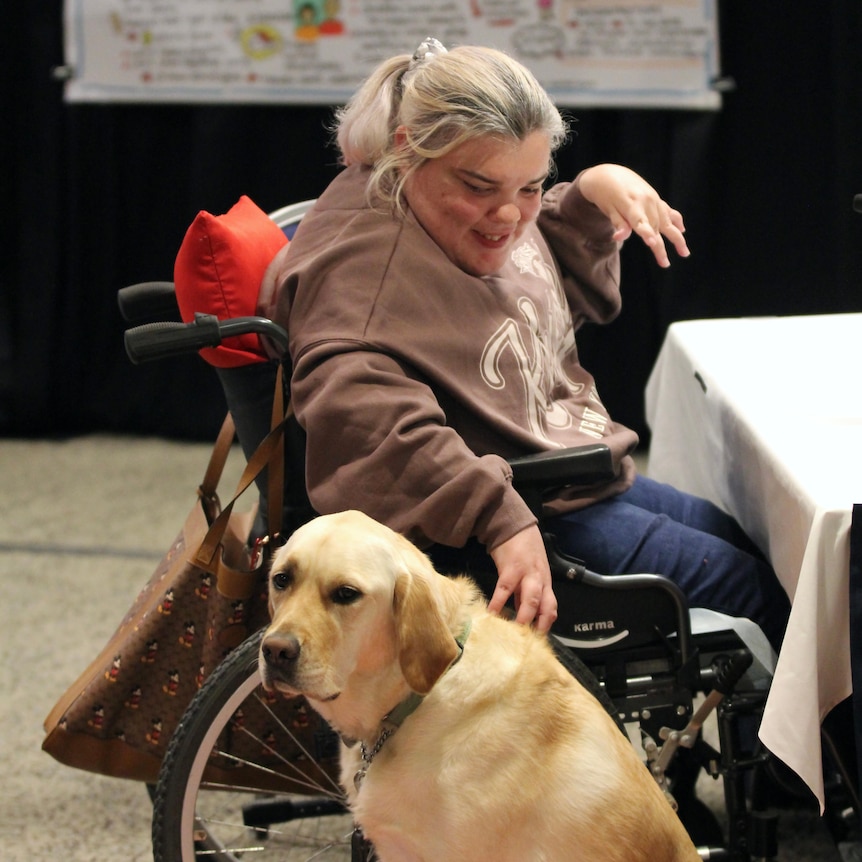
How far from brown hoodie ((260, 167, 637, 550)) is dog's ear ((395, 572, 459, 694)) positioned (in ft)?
0.66

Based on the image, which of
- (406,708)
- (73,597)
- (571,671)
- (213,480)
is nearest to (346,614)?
(406,708)

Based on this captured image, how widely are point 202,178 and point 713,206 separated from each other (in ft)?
5.33

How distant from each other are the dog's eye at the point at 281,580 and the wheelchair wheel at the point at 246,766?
29 cm

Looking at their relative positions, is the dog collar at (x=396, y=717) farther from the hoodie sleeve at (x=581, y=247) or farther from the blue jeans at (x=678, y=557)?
the hoodie sleeve at (x=581, y=247)

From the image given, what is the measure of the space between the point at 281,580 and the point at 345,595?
0.07 meters

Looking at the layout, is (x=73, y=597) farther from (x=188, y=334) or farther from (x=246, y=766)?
(x=188, y=334)

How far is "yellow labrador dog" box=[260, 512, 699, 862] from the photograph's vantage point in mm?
1083

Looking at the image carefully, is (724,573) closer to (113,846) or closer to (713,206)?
(113,846)

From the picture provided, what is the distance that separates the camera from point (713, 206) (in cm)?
341

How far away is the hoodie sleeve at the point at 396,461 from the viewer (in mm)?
1285

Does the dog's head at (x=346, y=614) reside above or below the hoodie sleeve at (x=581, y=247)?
below

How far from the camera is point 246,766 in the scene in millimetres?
1546

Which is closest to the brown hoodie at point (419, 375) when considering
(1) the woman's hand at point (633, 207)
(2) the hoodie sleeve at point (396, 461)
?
(2) the hoodie sleeve at point (396, 461)

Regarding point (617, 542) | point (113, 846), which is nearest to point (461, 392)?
point (617, 542)
